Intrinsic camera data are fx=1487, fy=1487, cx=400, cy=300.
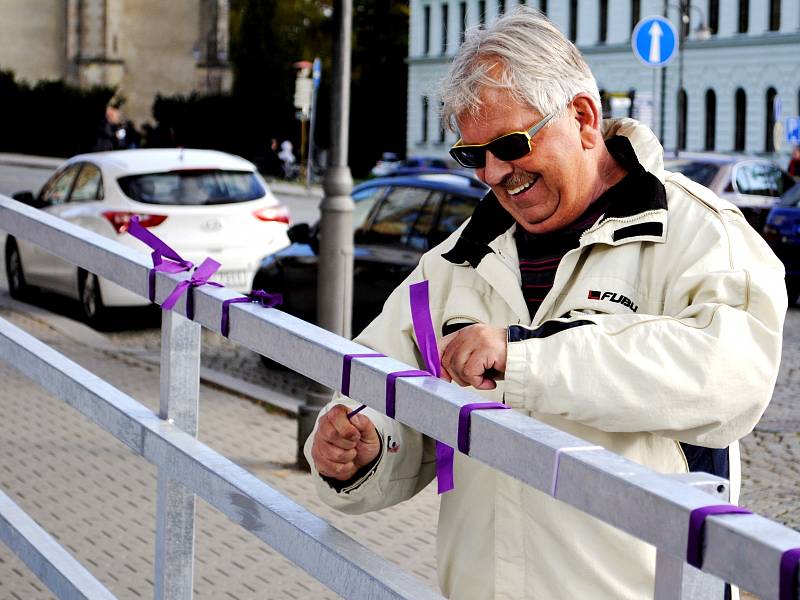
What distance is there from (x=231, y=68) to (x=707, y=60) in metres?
20.9

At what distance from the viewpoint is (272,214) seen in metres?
13.2

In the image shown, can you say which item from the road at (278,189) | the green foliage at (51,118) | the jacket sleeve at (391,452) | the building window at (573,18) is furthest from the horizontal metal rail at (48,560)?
the building window at (573,18)

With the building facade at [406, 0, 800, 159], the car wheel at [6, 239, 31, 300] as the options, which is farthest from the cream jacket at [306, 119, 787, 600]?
the building facade at [406, 0, 800, 159]

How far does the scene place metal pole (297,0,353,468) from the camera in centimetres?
755

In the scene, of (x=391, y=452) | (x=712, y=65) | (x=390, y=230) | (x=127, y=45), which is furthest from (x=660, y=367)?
(x=127, y=45)

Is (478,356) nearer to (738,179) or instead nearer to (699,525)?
(699,525)

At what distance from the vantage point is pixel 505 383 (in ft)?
7.06

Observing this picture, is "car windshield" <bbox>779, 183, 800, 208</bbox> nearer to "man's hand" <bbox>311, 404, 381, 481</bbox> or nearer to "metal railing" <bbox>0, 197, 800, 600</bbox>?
"metal railing" <bbox>0, 197, 800, 600</bbox>

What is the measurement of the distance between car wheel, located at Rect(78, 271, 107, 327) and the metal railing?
9283 mm

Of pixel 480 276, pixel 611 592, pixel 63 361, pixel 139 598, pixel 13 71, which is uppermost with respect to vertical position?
pixel 13 71

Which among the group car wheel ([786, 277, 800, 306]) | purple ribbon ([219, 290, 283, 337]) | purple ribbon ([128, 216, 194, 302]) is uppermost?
purple ribbon ([128, 216, 194, 302])

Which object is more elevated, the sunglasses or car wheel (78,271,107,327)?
the sunglasses

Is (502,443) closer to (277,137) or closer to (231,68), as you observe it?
A: (277,137)

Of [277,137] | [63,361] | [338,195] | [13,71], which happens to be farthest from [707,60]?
[63,361]
